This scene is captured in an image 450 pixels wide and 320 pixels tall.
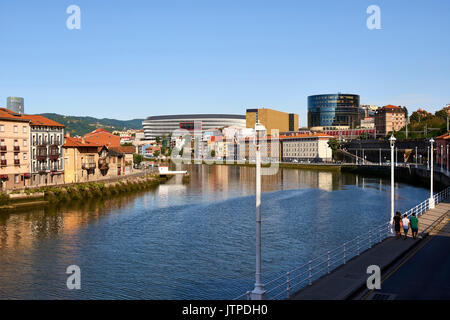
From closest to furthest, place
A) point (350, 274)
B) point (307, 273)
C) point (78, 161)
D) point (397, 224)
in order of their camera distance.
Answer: point (350, 274)
point (397, 224)
point (307, 273)
point (78, 161)

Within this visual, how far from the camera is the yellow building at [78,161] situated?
84.0 metres

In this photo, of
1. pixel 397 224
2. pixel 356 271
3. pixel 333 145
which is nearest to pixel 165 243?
pixel 397 224

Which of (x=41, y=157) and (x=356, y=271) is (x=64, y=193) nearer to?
(x=41, y=157)

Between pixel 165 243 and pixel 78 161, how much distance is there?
171ft

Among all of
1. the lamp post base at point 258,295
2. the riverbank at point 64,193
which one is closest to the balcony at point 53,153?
the riverbank at point 64,193

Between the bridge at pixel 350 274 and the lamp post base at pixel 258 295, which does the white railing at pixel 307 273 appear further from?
the lamp post base at pixel 258 295

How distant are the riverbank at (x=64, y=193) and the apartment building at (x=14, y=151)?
22.3 feet

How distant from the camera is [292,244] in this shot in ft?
124

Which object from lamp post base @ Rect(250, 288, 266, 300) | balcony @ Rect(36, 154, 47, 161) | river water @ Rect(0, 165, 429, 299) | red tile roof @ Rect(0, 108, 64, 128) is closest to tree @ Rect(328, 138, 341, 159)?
river water @ Rect(0, 165, 429, 299)

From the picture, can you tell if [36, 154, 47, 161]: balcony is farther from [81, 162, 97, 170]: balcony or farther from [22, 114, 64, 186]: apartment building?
[81, 162, 97, 170]: balcony

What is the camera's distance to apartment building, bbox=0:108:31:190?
69250 millimetres

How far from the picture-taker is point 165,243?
39.2 metres

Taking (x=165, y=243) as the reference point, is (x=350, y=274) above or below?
above
